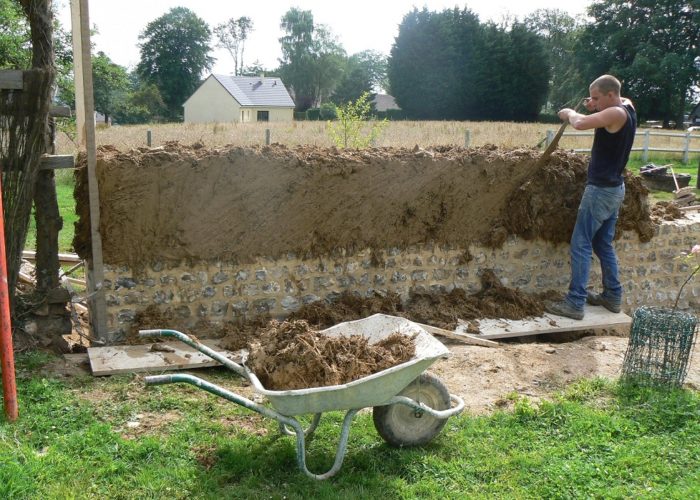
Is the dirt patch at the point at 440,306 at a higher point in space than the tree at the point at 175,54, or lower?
lower

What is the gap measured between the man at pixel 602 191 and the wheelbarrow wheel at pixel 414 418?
331 centimetres

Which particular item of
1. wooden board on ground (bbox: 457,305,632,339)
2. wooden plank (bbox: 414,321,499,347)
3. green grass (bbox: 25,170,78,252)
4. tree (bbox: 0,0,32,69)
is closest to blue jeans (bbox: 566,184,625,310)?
wooden board on ground (bbox: 457,305,632,339)

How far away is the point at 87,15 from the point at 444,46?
4924 centimetres

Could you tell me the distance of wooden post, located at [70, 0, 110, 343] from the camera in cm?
520

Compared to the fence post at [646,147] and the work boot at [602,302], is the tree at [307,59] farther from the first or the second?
the work boot at [602,302]

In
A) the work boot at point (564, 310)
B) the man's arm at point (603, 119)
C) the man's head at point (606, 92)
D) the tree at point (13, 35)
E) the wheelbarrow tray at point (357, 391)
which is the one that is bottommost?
the work boot at point (564, 310)

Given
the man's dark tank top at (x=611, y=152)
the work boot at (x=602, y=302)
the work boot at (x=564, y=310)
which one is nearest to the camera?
the man's dark tank top at (x=611, y=152)

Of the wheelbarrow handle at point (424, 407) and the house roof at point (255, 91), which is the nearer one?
the wheelbarrow handle at point (424, 407)

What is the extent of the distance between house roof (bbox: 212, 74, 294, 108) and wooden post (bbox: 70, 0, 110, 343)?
1830 inches

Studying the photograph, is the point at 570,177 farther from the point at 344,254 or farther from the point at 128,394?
the point at 128,394

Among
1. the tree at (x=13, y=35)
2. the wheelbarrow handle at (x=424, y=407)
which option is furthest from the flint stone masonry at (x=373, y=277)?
the tree at (x=13, y=35)

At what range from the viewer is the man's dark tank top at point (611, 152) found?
643 centimetres

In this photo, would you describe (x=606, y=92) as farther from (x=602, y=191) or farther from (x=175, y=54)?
(x=175, y=54)

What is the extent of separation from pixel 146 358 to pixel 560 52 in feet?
240
